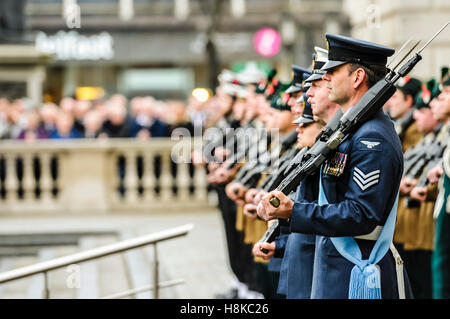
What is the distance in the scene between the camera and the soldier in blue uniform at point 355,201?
14.2ft

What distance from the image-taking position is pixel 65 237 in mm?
13422

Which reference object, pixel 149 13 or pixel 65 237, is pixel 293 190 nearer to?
pixel 65 237

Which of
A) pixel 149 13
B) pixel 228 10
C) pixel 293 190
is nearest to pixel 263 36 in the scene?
pixel 228 10

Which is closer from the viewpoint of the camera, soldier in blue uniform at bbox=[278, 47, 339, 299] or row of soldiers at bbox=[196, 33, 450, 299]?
row of soldiers at bbox=[196, 33, 450, 299]

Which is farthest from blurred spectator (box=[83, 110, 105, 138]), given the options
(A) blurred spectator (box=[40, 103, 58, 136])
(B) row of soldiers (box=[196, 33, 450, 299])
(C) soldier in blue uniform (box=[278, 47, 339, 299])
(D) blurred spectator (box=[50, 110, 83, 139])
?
(C) soldier in blue uniform (box=[278, 47, 339, 299])

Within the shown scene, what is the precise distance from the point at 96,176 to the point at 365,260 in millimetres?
11863

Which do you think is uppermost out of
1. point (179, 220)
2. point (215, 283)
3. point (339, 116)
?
point (339, 116)

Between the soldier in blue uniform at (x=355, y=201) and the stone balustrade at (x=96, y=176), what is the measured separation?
452 inches

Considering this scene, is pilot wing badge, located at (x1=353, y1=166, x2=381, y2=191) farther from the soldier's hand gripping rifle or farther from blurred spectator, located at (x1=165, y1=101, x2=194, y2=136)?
blurred spectator, located at (x1=165, y1=101, x2=194, y2=136)

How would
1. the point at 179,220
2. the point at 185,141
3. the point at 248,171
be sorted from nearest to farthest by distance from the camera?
the point at 248,171
the point at 179,220
the point at 185,141

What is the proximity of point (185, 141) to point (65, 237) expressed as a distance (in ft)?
10.9

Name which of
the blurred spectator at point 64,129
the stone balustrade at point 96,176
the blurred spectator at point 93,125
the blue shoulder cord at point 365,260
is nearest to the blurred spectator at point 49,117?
the blurred spectator at point 64,129

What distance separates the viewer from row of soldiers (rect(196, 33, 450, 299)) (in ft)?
14.3

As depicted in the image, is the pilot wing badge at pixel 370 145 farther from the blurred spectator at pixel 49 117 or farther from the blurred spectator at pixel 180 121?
the blurred spectator at pixel 49 117
